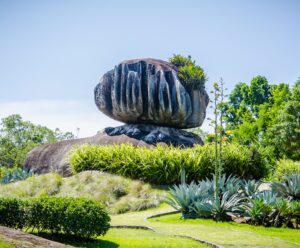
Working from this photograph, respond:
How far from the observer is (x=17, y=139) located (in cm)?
5428

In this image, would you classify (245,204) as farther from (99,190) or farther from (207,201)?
(99,190)

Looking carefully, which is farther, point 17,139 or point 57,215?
point 17,139

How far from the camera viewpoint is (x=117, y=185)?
1881 centimetres

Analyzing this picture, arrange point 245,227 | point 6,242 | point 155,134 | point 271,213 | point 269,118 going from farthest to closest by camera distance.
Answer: point 269,118, point 155,134, point 271,213, point 245,227, point 6,242

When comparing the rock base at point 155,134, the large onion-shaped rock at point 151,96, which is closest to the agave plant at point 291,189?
the rock base at point 155,134

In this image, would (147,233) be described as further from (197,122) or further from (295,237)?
(197,122)

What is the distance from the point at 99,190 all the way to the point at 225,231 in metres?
8.25

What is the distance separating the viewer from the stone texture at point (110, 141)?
A: 25.4m

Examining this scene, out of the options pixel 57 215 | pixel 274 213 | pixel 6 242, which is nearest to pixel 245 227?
pixel 274 213

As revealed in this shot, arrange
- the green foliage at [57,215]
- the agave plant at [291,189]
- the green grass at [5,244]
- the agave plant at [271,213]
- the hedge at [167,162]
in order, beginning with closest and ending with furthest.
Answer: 1. the green grass at [5,244]
2. the green foliage at [57,215]
3. the agave plant at [271,213]
4. the agave plant at [291,189]
5. the hedge at [167,162]

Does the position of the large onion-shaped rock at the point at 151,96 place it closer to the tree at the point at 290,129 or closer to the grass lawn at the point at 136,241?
the tree at the point at 290,129

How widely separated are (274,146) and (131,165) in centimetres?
1820

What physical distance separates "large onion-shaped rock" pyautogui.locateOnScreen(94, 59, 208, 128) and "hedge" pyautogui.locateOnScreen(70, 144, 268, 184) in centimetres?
483

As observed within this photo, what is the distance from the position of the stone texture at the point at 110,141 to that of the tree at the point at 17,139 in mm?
23587
